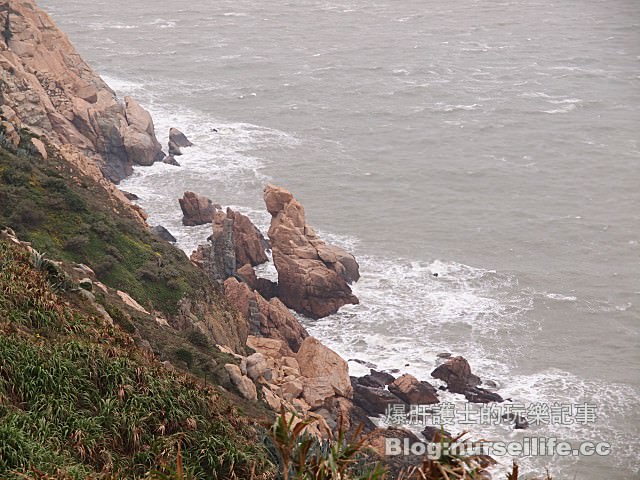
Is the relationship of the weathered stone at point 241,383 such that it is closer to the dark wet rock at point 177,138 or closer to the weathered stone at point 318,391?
the weathered stone at point 318,391

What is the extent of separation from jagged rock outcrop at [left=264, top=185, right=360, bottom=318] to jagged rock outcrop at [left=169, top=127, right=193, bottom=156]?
18.4 metres

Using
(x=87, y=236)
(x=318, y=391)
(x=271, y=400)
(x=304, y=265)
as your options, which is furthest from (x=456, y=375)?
(x=87, y=236)

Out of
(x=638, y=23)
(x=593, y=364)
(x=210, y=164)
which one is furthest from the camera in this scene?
(x=638, y=23)

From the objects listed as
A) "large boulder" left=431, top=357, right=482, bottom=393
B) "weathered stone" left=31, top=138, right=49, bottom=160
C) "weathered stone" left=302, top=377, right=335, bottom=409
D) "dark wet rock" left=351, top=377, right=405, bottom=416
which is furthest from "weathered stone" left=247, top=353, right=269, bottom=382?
"weathered stone" left=31, top=138, right=49, bottom=160

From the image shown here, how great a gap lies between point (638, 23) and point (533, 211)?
172 feet

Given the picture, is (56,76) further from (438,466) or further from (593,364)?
(438,466)

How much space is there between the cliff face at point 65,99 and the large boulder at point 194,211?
716cm

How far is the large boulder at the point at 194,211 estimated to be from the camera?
54.6 metres

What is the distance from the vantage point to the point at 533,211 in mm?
59469

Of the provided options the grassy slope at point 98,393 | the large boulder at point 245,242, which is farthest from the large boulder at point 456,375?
the grassy slope at point 98,393

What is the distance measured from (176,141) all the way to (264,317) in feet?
92.8

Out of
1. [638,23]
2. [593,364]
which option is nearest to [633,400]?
[593,364]

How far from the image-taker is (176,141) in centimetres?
6731

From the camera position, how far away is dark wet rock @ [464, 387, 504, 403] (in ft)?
128
